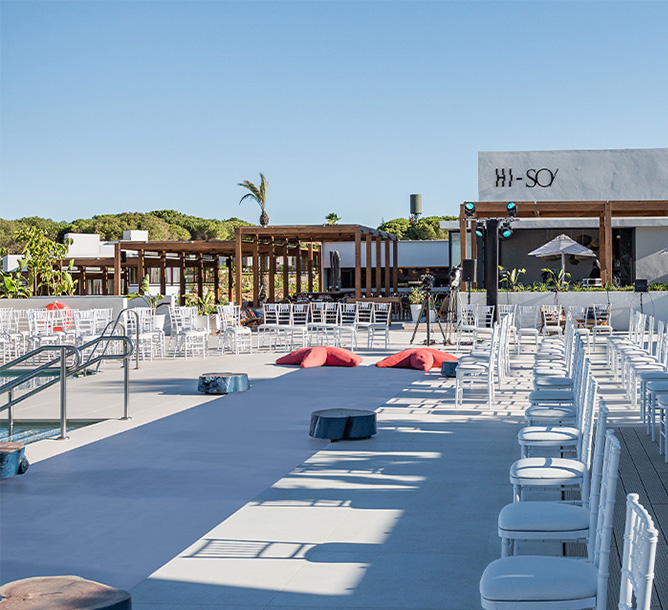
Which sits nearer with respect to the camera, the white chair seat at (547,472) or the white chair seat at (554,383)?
the white chair seat at (547,472)

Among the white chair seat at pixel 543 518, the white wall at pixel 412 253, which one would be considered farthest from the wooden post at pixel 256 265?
the white chair seat at pixel 543 518

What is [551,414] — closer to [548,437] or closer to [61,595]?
[548,437]

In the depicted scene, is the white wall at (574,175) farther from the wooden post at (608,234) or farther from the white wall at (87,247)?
the white wall at (87,247)

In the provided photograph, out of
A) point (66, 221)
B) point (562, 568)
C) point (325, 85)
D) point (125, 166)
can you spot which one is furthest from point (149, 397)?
point (66, 221)

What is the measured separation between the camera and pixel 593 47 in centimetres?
1934

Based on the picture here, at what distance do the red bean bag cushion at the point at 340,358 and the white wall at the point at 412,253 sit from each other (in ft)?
63.3

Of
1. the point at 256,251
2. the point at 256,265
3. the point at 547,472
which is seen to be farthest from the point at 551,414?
the point at 256,265

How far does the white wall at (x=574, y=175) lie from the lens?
80.7ft

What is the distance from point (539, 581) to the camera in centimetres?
282

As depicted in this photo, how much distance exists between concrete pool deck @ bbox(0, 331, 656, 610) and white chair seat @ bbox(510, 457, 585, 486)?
0.44 metres

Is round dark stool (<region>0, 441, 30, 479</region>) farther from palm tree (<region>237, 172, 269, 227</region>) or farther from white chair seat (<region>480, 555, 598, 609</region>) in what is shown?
palm tree (<region>237, 172, 269, 227</region>)

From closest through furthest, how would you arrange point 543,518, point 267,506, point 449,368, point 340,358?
1. point 543,518
2. point 267,506
3. point 449,368
4. point 340,358

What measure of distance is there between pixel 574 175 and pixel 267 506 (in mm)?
21459

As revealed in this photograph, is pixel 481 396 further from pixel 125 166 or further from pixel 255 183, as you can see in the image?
pixel 125 166
